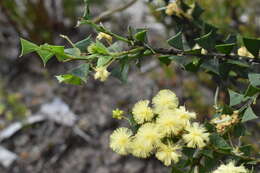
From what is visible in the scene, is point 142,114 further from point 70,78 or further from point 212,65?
point 212,65

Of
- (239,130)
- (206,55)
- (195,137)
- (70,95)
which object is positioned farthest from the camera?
(70,95)

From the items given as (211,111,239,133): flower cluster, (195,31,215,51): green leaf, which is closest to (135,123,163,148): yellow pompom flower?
(211,111,239,133): flower cluster

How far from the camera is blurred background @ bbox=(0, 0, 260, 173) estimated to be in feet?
6.25

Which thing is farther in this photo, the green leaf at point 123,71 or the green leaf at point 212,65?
the green leaf at point 212,65

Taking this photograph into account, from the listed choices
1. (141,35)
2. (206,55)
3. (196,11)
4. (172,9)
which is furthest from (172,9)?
(141,35)

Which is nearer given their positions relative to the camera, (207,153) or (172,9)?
(207,153)

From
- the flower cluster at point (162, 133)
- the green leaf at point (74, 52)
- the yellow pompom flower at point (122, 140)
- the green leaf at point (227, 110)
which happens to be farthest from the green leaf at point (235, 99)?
the green leaf at point (74, 52)

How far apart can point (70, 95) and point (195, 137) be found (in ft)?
5.32

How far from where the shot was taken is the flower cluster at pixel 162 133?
653 millimetres

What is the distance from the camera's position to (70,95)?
7.20 ft

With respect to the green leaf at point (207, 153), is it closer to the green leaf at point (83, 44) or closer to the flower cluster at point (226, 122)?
the flower cluster at point (226, 122)

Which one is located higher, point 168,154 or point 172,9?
point 172,9

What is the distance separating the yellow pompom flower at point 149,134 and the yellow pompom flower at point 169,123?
11mm

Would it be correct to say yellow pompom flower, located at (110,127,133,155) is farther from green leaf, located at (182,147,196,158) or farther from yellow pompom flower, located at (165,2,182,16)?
yellow pompom flower, located at (165,2,182,16)
